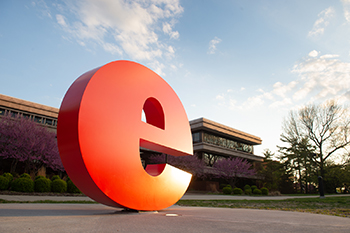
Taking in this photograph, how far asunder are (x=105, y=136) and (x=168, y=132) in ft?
7.88

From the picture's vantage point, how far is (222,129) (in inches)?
1748

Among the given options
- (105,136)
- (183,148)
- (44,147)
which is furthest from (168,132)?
(44,147)

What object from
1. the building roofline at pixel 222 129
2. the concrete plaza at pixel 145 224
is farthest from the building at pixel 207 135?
the concrete plaza at pixel 145 224

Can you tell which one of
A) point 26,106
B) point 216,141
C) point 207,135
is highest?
point 26,106

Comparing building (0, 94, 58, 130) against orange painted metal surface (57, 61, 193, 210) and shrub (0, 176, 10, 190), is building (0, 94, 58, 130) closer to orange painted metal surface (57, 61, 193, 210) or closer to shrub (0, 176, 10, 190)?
shrub (0, 176, 10, 190)

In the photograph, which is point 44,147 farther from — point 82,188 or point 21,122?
point 82,188

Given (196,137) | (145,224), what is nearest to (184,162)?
(196,137)

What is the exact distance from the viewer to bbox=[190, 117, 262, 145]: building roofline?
40.8m

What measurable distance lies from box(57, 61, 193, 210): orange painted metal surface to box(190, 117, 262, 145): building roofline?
111 ft

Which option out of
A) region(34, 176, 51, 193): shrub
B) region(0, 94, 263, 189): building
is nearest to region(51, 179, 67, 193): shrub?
region(34, 176, 51, 193): shrub

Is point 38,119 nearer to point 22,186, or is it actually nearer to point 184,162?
point 22,186

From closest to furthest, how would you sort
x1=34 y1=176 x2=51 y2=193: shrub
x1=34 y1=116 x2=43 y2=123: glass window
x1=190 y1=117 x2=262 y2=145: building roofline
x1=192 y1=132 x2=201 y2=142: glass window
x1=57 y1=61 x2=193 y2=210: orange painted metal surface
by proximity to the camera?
x1=57 y1=61 x2=193 y2=210: orange painted metal surface
x1=34 y1=176 x2=51 y2=193: shrub
x1=34 y1=116 x2=43 y2=123: glass window
x1=190 y1=117 x2=262 y2=145: building roofline
x1=192 y1=132 x2=201 y2=142: glass window

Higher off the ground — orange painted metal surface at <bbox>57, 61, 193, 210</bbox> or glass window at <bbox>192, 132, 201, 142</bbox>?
glass window at <bbox>192, 132, 201, 142</bbox>

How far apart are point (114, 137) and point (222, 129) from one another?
40398mm
